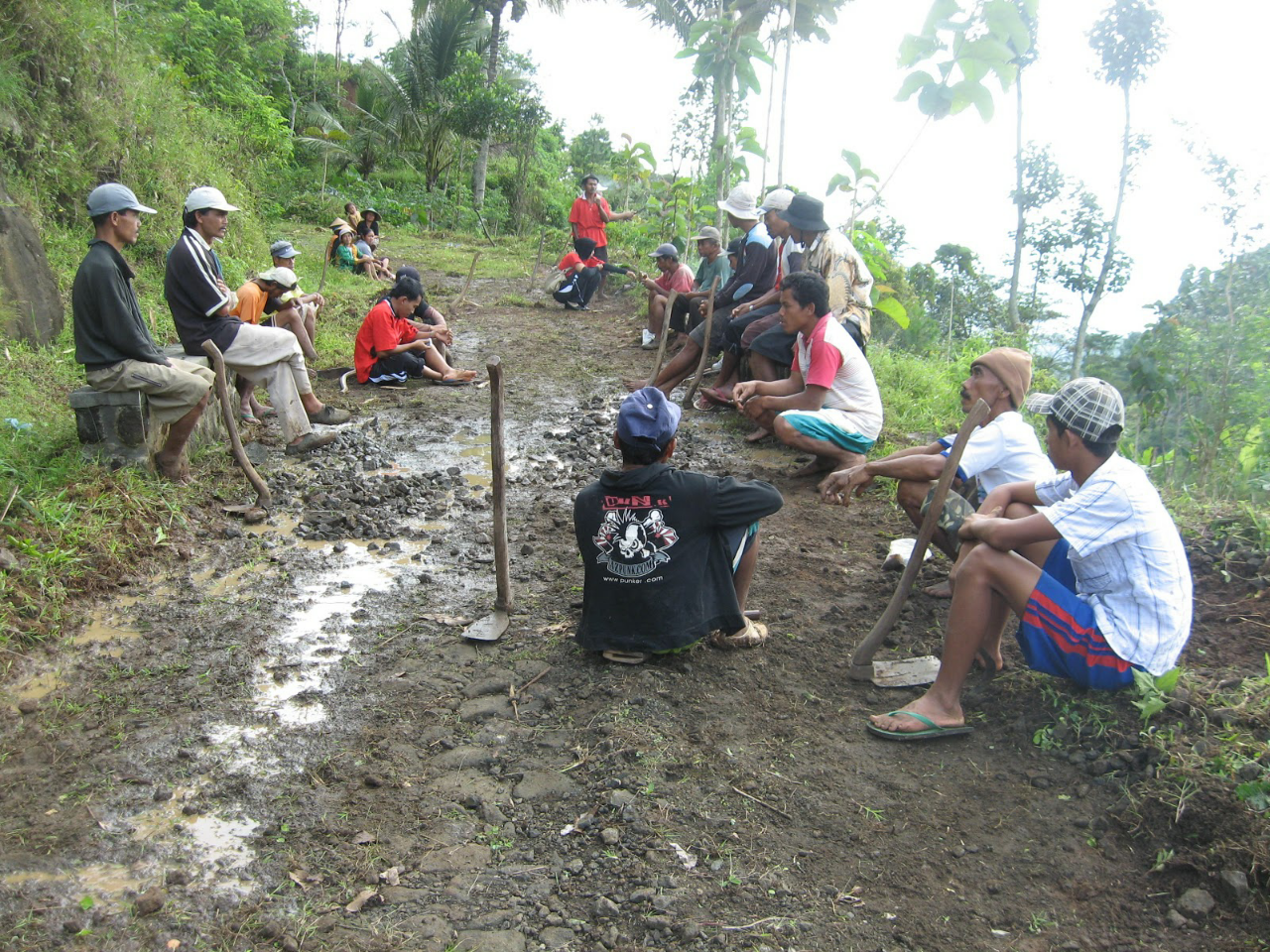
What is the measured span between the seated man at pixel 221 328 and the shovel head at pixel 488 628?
3.07 metres

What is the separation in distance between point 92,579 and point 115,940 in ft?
8.34

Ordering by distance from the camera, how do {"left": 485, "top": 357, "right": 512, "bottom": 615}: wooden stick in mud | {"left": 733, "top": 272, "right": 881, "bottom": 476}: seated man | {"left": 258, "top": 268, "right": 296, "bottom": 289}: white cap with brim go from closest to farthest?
{"left": 485, "top": 357, "right": 512, "bottom": 615}: wooden stick in mud, {"left": 733, "top": 272, "right": 881, "bottom": 476}: seated man, {"left": 258, "top": 268, "right": 296, "bottom": 289}: white cap with brim

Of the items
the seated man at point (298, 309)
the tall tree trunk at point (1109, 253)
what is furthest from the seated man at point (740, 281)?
the tall tree trunk at point (1109, 253)

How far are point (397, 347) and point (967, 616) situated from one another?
6746 millimetres

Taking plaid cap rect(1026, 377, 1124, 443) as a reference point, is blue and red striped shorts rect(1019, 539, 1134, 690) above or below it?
below

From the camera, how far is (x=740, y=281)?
8484 millimetres

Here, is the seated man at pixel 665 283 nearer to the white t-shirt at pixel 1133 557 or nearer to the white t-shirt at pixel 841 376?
the white t-shirt at pixel 841 376

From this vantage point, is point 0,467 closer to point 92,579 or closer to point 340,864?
point 92,579

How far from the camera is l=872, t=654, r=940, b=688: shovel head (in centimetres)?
387

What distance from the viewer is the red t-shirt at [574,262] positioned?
13156 millimetres

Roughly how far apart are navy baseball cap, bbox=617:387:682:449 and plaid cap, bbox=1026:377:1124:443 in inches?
59.5

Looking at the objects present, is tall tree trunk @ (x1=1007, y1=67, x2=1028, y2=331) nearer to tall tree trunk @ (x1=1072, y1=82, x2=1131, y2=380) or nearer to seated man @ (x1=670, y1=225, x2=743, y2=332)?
tall tree trunk @ (x1=1072, y1=82, x2=1131, y2=380)

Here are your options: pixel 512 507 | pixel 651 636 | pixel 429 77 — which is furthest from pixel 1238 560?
pixel 429 77

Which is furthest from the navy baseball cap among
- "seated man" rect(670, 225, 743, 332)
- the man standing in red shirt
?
the man standing in red shirt
